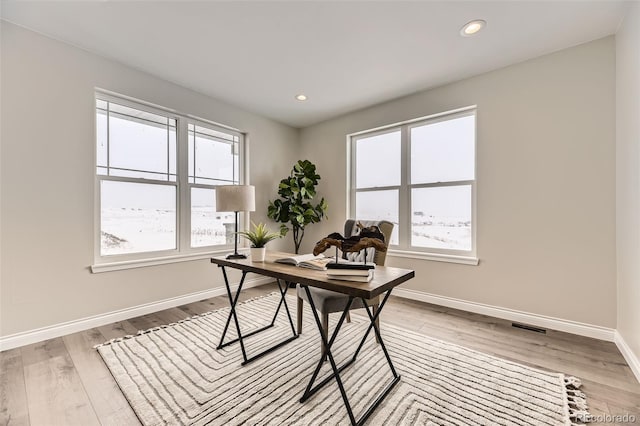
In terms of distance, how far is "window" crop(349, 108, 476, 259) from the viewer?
313cm

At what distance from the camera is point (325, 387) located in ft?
5.48

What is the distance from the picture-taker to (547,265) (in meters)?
2.57

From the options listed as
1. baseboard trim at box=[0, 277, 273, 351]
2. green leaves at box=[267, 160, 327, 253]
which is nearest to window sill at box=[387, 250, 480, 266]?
green leaves at box=[267, 160, 327, 253]

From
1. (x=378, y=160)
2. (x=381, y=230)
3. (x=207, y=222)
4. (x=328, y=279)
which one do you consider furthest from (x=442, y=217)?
(x=207, y=222)

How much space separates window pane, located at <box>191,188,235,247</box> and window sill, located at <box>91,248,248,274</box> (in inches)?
5.9

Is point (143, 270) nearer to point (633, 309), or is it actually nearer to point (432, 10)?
point (432, 10)

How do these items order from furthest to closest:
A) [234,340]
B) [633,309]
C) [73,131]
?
[73,131]
[234,340]
[633,309]

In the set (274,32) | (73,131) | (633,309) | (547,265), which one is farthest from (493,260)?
(73,131)

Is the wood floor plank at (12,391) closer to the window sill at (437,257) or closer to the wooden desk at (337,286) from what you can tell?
the wooden desk at (337,286)

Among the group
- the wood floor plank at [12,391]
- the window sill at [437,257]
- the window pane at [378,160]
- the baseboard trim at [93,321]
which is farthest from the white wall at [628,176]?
the baseboard trim at [93,321]

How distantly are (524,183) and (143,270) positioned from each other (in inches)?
162

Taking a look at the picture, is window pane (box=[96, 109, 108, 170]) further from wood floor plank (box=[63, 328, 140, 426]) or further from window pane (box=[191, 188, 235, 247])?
wood floor plank (box=[63, 328, 140, 426])

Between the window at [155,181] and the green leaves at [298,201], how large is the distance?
0.77 m

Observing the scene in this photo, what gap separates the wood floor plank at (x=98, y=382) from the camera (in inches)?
56.9
